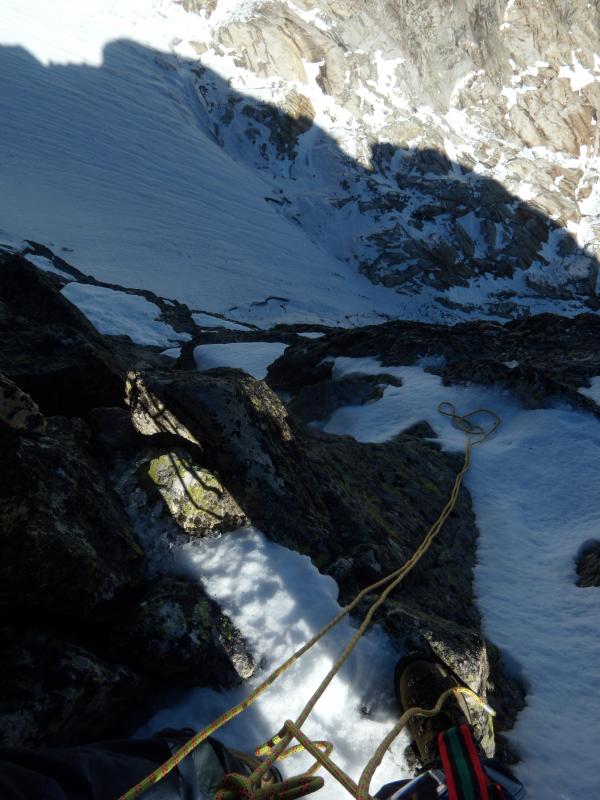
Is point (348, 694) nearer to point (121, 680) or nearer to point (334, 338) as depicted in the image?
point (121, 680)

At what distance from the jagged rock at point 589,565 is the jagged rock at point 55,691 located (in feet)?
15.2

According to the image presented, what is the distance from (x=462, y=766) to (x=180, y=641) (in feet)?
5.36

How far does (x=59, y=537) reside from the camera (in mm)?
2850

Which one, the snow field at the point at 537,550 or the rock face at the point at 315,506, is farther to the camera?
the rock face at the point at 315,506

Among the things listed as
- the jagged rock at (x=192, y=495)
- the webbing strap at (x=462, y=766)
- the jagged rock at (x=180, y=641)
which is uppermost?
the webbing strap at (x=462, y=766)

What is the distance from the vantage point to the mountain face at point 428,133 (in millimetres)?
52562

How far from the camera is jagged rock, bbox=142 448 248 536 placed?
3.72 meters

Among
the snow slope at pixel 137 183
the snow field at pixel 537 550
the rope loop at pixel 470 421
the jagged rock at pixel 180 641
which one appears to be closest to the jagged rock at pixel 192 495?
the jagged rock at pixel 180 641

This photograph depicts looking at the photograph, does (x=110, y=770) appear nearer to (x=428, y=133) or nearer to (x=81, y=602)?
(x=81, y=602)

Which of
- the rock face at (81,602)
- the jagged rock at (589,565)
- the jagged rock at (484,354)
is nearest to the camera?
the rock face at (81,602)

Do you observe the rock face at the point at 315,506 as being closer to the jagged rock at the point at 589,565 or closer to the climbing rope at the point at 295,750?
the climbing rope at the point at 295,750

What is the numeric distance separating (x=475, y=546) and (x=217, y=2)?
242 feet

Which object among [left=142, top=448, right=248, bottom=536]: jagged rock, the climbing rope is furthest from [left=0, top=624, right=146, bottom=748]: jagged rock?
[left=142, top=448, right=248, bottom=536]: jagged rock

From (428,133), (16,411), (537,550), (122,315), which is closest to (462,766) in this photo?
(16,411)
